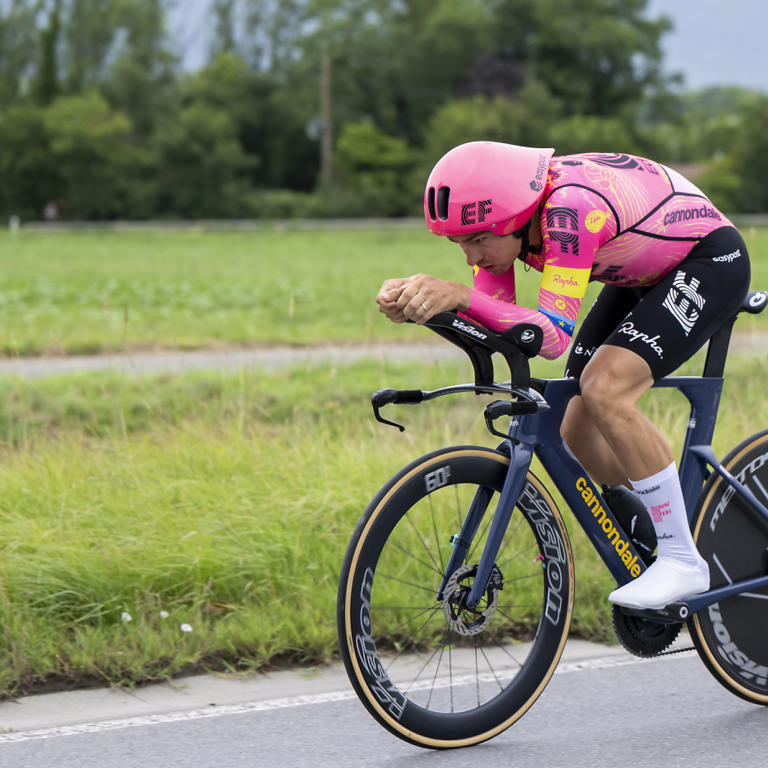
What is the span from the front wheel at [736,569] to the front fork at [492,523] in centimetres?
70

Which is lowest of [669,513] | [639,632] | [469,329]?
[639,632]

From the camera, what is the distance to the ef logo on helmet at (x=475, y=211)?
333cm

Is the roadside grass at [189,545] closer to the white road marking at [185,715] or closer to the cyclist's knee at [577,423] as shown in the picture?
the white road marking at [185,715]

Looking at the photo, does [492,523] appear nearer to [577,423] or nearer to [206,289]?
[577,423]

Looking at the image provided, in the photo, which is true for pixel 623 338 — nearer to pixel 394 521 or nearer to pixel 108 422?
pixel 394 521

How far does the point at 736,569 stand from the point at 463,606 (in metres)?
1.00

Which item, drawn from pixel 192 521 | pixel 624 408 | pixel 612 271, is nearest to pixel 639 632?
pixel 624 408

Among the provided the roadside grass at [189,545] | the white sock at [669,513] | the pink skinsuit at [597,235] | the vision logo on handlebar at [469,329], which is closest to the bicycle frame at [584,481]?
the white sock at [669,513]

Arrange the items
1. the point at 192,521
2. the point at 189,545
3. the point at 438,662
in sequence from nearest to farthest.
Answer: the point at 438,662
the point at 189,545
the point at 192,521

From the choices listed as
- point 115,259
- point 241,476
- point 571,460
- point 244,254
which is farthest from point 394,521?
point 244,254

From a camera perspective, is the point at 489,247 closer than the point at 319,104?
Yes

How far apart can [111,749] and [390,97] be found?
278 feet

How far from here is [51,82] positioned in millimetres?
78688

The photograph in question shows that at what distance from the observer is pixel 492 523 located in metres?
3.50
